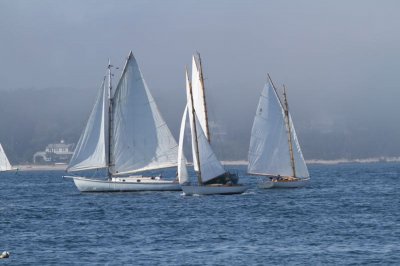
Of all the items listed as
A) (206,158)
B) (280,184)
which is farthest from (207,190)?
(280,184)

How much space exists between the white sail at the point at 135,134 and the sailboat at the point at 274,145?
11007mm

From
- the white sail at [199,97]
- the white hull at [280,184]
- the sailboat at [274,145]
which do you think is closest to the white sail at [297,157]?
the sailboat at [274,145]

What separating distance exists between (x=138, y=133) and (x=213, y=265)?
199ft

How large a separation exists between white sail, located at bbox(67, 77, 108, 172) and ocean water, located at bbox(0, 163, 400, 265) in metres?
7.19

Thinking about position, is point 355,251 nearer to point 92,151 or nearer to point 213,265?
point 213,265

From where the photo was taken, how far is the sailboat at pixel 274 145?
116438 millimetres

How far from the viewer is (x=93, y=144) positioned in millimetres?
109375

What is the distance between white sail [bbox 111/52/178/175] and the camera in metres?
111

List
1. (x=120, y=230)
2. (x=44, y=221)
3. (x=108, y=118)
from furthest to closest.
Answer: (x=108, y=118), (x=44, y=221), (x=120, y=230)

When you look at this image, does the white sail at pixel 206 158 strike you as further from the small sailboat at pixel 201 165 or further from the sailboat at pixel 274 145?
the sailboat at pixel 274 145

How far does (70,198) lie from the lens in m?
110

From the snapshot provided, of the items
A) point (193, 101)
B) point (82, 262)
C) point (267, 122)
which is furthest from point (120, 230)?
point (267, 122)

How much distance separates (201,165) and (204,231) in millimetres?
34042

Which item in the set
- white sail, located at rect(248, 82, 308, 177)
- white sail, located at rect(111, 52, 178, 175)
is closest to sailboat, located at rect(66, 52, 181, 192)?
white sail, located at rect(111, 52, 178, 175)
